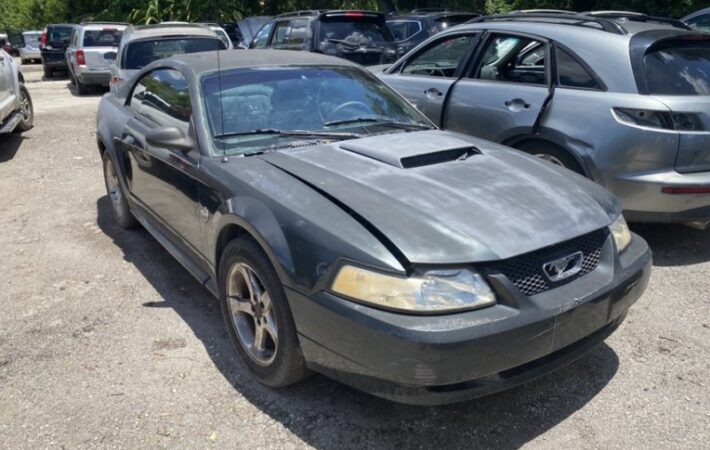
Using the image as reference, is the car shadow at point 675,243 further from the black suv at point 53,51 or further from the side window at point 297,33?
the black suv at point 53,51

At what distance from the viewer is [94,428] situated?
2836 mm

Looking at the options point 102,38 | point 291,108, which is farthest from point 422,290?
point 102,38

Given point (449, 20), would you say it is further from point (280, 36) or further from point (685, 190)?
point (685, 190)

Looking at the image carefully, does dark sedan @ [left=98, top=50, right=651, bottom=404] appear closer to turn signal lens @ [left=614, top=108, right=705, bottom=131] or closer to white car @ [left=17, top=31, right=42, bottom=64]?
turn signal lens @ [left=614, top=108, right=705, bottom=131]

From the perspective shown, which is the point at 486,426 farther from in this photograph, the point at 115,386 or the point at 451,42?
the point at 451,42

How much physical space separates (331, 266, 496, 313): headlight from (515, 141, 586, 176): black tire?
8.20 ft

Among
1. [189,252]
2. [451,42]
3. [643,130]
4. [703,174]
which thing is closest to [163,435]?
[189,252]

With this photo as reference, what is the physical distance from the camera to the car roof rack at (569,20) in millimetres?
4746

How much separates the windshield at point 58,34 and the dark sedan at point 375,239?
18.5 metres

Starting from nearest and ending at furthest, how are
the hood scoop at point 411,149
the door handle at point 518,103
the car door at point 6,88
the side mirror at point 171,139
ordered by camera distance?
the hood scoop at point 411,149
the side mirror at point 171,139
the door handle at point 518,103
the car door at point 6,88

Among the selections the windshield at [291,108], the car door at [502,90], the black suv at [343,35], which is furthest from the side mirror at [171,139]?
the black suv at [343,35]

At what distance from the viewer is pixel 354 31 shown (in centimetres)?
1020

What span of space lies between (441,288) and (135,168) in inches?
114

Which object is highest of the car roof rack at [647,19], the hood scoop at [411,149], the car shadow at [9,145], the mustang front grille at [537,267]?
the car roof rack at [647,19]
